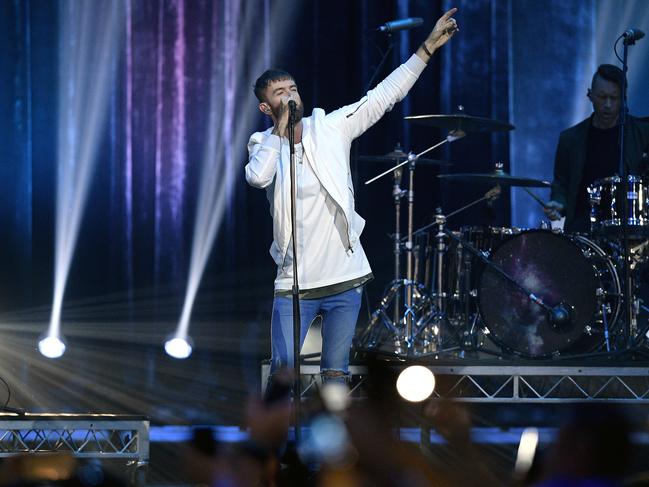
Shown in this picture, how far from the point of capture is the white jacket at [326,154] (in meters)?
4.27

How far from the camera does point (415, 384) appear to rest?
1669 millimetres

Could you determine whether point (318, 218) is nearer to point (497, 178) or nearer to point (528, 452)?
point (497, 178)

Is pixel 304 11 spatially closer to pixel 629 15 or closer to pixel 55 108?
pixel 55 108

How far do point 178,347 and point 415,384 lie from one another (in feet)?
18.2

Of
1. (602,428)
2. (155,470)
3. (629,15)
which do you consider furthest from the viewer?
(629,15)

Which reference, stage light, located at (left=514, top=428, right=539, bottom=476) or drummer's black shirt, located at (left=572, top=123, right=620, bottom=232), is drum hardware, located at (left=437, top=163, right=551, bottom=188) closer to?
drummer's black shirt, located at (left=572, top=123, right=620, bottom=232)

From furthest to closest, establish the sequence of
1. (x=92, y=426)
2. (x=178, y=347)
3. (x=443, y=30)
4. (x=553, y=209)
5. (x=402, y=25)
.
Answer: (x=178, y=347) → (x=553, y=209) → (x=402, y=25) → (x=92, y=426) → (x=443, y=30)

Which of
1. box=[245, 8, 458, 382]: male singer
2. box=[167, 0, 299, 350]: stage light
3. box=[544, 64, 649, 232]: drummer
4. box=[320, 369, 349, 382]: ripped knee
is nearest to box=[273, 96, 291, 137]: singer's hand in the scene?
box=[245, 8, 458, 382]: male singer

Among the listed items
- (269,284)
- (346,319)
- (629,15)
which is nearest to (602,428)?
(346,319)

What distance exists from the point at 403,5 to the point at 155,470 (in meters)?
3.93

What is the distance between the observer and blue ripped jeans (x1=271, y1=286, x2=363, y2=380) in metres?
4.23

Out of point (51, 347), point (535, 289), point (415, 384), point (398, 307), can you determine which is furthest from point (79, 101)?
point (415, 384)

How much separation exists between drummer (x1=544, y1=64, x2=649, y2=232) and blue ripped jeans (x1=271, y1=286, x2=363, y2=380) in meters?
2.52

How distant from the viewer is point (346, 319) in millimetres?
4262
